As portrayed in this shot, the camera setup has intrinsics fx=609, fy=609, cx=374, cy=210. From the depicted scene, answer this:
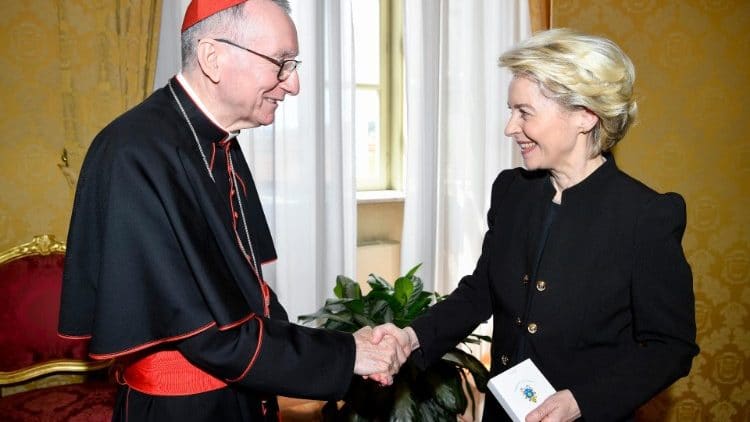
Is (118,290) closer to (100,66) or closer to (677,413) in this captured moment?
(100,66)

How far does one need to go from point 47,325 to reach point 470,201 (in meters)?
2.73

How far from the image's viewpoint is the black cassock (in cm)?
131

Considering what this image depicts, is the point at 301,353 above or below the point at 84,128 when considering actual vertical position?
below

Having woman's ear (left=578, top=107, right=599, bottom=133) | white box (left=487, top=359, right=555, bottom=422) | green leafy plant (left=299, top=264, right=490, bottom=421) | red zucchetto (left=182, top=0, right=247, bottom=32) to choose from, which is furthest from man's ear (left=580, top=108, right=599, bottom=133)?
green leafy plant (left=299, top=264, right=490, bottom=421)

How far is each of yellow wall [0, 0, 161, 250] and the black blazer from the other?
2.17m

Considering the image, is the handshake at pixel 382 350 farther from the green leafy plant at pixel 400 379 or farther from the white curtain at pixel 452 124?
the white curtain at pixel 452 124

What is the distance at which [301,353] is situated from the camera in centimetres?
150

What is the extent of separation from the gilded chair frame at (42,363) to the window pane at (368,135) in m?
2.09

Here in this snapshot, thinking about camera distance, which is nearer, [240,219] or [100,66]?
[240,219]

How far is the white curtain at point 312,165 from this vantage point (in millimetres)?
3580

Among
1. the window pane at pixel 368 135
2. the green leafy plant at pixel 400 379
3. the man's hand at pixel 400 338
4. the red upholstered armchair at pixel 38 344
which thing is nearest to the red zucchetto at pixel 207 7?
the man's hand at pixel 400 338

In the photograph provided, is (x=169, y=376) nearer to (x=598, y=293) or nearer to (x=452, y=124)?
(x=598, y=293)

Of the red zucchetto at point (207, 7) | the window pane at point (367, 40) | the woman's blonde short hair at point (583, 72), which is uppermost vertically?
the window pane at point (367, 40)

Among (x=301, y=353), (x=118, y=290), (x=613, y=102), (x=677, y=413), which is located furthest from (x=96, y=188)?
(x=677, y=413)
